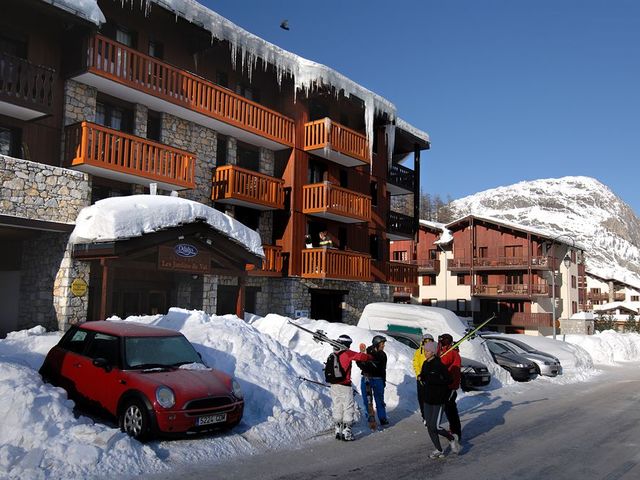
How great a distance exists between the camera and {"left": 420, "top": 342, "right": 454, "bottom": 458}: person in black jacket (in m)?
8.17

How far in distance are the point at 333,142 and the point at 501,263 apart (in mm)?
31811

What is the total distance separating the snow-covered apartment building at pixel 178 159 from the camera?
49.1 ft

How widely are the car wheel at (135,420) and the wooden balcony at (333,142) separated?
54.5ft

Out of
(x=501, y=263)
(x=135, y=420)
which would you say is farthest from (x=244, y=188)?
(x=501, y=263)

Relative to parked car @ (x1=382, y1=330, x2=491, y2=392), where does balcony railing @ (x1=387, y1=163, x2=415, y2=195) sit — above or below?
above

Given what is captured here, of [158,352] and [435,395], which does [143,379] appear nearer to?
[158,352]

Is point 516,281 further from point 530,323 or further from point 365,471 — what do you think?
point 365,471

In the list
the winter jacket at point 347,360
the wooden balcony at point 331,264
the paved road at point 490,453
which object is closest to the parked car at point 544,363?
the wooden balcony at point 331,264

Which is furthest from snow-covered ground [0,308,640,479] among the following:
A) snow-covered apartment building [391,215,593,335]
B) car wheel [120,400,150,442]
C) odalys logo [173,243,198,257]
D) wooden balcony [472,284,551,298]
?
snow-covered apartment building [391,215,593,335]

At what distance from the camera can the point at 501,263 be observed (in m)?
50.7

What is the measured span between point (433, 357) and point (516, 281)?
1798 inches

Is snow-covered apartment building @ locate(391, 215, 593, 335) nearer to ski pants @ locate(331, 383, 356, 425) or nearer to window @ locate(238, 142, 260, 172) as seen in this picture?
window @ locate(238, 142, 260, 172)

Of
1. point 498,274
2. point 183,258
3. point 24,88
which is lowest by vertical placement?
point 183,258

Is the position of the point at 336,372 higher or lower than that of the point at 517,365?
higher
